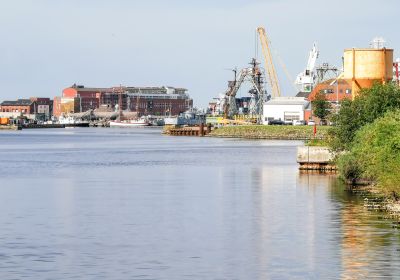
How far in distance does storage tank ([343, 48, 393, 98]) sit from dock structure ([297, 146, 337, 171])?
14.1m

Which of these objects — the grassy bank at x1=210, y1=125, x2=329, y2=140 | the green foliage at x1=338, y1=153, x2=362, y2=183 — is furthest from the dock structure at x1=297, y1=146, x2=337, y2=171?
the grassy bank at x1=210, y1=125, x2=329, y2=140

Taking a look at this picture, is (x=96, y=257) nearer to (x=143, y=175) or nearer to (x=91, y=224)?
(x=91, y=224)

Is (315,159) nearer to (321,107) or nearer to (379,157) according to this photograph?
(379,157)

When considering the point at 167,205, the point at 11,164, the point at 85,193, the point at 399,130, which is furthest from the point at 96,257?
the point at 11,164

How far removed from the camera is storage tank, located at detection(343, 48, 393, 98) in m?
91.3

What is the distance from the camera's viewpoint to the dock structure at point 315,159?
77.8 metres

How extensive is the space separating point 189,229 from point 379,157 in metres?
11.7

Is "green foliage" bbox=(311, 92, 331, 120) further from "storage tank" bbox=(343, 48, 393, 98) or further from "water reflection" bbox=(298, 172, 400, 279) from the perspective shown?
"water reflection" bbox=(298, 172, 400, 279)

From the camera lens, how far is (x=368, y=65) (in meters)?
91.8

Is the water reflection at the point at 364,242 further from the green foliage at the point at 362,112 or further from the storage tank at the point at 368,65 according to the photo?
the storage tank at the point at 368,65

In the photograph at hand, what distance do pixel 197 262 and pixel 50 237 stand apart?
336 inches

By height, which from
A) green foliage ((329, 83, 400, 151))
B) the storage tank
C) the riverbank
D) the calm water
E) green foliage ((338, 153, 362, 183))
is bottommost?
the calm water

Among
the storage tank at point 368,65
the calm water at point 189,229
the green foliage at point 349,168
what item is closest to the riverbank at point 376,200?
the green foliage at point 349,168

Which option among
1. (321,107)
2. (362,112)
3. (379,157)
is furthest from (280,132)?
(379,157)
